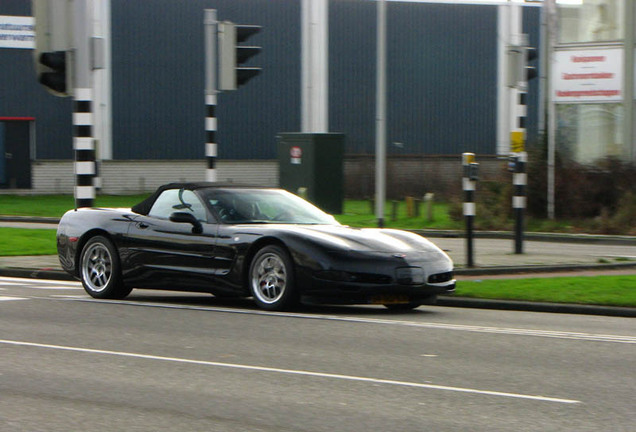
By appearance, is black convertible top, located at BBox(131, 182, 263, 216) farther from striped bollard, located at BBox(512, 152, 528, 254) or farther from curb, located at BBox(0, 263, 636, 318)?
striped bollard, located at BBox(512, 152, 528, 254)

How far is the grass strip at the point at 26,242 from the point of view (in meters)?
19.3

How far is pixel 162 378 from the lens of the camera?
741cm

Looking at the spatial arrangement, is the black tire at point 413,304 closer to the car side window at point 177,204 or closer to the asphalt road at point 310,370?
the asphalt road at point 310,370

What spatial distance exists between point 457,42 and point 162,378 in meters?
43.4

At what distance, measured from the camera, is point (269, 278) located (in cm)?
1117

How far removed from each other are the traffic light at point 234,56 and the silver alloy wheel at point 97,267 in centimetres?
443

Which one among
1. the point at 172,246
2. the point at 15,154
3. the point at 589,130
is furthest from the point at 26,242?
the point at 15,154

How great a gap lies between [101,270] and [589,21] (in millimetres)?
19044

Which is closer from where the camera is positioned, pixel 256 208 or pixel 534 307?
pixel 256 208

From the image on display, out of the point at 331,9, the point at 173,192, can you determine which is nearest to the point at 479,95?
the point at 331,9

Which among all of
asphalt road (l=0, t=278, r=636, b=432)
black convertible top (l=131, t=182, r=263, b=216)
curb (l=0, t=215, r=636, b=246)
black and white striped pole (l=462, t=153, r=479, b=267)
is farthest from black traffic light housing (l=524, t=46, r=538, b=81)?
asphalt road (l=0, t=278, r=636, b=432)

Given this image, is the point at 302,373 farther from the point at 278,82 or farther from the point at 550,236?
the point at 278,82

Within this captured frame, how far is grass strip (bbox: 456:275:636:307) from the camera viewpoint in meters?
12.4

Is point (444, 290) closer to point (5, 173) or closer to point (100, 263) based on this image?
point (100, 263)
